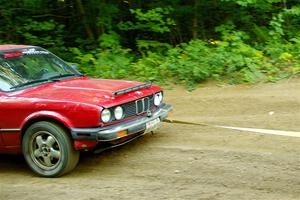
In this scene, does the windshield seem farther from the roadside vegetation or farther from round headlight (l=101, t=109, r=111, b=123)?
the roadside vegetation

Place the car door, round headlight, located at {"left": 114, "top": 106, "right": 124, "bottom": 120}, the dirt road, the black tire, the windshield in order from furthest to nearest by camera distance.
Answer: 1. the windshield
2. the car door
3. round headlight, located at {"left": 114, "top": 106, "right": 124, "bottom": 120}
4. the black tire
5. the dirt road

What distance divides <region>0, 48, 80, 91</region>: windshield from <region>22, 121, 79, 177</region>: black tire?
768 mm

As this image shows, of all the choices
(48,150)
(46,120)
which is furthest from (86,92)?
(48,150)

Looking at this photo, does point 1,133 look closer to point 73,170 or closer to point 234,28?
point 73,170

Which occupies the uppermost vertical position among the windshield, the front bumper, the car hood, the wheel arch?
the windshield

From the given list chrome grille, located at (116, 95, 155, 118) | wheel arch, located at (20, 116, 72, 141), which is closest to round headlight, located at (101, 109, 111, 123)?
chrome grille, located at (116, 95, 155, 118)

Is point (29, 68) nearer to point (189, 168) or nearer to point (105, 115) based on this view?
point (105, 115)

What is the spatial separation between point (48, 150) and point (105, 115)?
2.73 feet

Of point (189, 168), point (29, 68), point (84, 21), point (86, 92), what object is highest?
point (84, 21)

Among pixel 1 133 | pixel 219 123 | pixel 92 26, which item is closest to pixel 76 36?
pixel 92 26

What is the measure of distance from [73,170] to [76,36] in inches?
349

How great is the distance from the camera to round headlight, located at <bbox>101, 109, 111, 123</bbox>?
5.69 m

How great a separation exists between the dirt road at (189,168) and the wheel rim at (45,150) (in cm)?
20

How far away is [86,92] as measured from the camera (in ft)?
19.7
